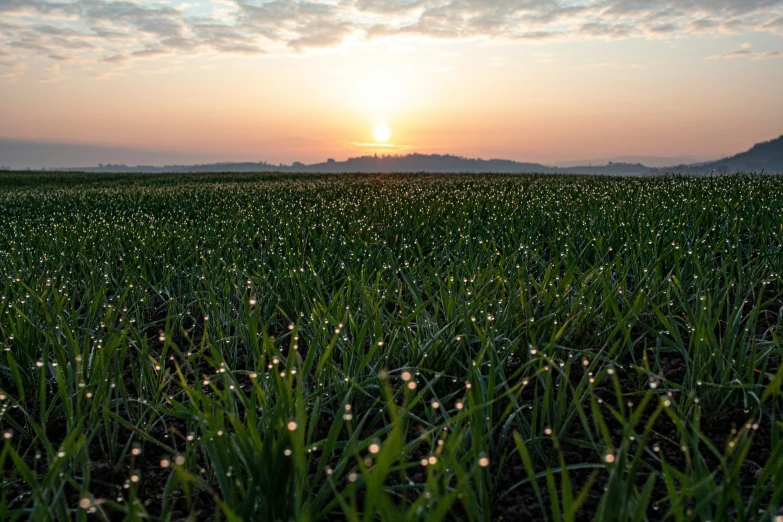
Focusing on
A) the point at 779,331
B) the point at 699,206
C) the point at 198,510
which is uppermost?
the point at 699,206

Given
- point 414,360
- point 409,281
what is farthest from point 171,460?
point 409,281

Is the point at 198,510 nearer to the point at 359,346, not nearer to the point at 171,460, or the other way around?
the point at 171,460

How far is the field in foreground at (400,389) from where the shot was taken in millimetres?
1268

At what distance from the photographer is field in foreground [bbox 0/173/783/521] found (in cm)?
127

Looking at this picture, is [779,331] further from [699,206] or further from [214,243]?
[214,243]

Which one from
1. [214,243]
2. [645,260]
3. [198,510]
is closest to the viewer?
[198,510]

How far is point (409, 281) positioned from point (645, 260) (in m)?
1.43

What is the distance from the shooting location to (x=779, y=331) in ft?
8.04

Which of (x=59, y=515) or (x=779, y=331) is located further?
(x=779, y=331)

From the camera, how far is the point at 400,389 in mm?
1790

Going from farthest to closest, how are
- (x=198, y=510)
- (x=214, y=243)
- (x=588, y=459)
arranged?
(x=214, y=243)
(x=588, y=459)
(x=198, y=510)

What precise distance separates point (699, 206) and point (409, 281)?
11.2ft

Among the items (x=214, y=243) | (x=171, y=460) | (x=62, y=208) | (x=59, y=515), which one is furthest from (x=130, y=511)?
(x=62, y=208)

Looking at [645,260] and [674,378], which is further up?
[645,260]
